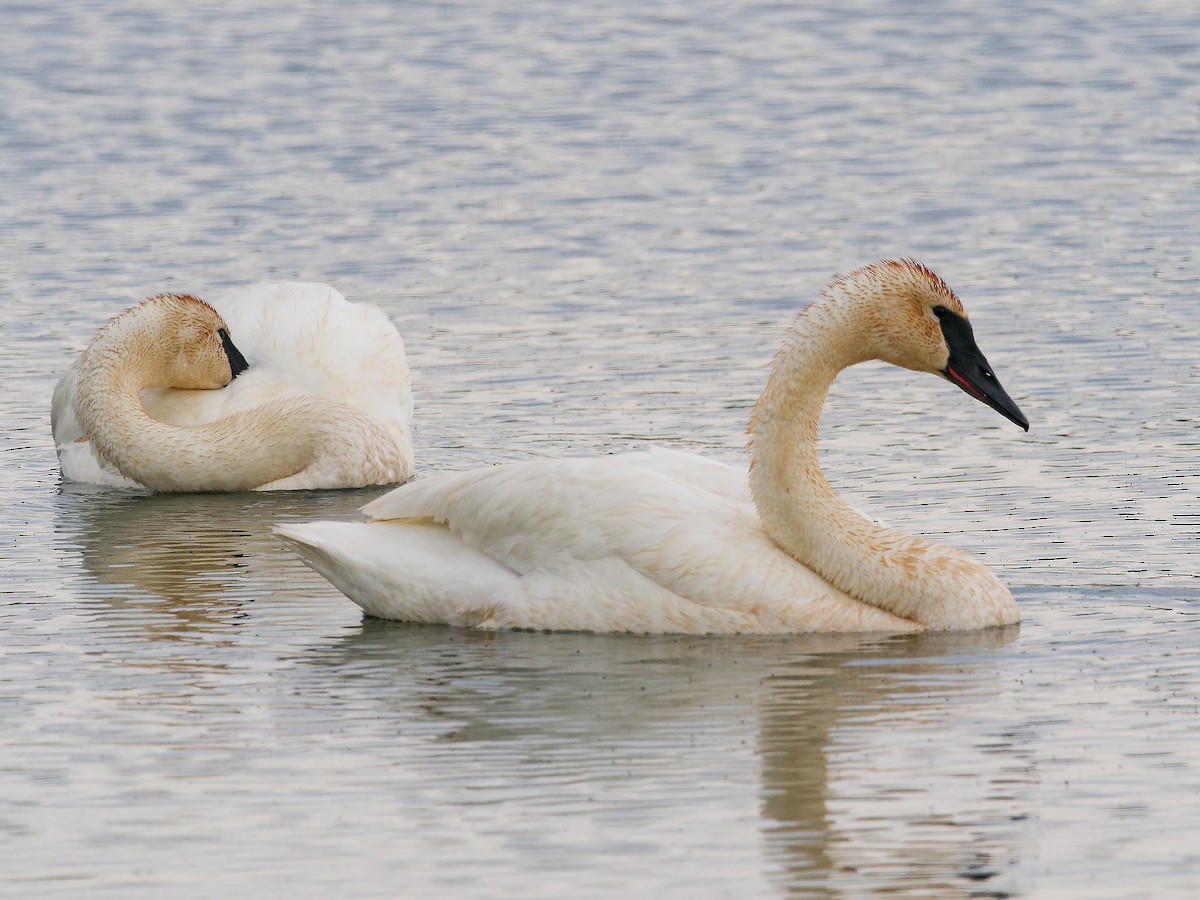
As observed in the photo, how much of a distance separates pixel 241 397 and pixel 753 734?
6.07 m

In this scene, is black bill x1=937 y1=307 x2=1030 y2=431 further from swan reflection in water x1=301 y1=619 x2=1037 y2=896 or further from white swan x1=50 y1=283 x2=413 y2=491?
white swan x1=50 y1=283 x2=413 y2=491

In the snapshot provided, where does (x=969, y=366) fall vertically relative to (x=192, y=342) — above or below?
above

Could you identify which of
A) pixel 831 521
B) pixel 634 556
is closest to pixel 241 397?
pixel 634 556

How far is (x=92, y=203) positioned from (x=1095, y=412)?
9592 mm

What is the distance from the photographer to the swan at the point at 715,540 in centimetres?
982

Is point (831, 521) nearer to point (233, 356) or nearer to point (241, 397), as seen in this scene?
point (241, 397)

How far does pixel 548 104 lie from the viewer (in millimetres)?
24156

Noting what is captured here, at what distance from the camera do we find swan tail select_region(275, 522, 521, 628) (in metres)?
10.1

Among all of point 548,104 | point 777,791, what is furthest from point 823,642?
point 548,104

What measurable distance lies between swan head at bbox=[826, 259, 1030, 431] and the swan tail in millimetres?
1672

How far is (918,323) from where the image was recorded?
33.4ft

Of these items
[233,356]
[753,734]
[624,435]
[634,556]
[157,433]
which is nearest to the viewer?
[753,734]

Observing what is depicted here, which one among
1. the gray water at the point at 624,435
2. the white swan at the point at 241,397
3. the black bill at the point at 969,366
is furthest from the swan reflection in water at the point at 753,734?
the white swan at the point at 241,397

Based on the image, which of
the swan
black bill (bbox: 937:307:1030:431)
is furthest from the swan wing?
black bill (bbox: 937:307:1030:431)
